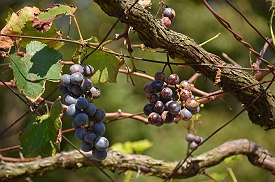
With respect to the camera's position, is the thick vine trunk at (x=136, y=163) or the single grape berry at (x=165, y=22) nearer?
the single grape berry at (x=165, y=22)

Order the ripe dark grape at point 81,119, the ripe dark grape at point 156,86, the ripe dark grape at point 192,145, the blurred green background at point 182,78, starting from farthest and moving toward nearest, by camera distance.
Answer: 1. the blurred green background at point 182,78
2. the ripe dark grape at point 192,145
3. the ripe dark grape at point 156,86
4. the ripe dark grape at point 81,119

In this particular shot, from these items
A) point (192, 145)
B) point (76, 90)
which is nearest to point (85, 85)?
point (76, 90)

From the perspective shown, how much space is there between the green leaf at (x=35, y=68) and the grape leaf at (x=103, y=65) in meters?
0.07

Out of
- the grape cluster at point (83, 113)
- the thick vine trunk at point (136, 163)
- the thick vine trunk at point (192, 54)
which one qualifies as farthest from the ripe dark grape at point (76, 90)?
the thick vine trunk at point (136, 163)

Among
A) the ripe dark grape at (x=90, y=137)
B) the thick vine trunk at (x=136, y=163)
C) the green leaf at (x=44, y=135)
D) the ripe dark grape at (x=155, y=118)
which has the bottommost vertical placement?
the thick vine trunk at (x=136, y=163)

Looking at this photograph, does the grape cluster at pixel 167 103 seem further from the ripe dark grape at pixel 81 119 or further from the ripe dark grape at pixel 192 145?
the ripe dark grape at pixel 192 145

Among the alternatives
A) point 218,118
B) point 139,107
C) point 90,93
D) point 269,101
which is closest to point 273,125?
point 269,101

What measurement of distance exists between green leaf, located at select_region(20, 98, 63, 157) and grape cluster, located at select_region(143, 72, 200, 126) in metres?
0.15

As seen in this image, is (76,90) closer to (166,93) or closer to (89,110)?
(89,110)

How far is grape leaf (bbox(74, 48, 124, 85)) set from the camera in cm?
80

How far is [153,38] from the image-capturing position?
71cm

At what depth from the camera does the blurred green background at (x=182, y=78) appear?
8.61 ft

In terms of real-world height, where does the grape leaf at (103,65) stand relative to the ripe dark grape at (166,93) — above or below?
above

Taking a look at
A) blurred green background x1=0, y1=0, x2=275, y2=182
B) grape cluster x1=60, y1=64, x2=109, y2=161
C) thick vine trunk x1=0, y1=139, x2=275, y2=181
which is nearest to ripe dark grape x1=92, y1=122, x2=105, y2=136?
grape cluster x1=60, y1=64, x2=109, y2=161
